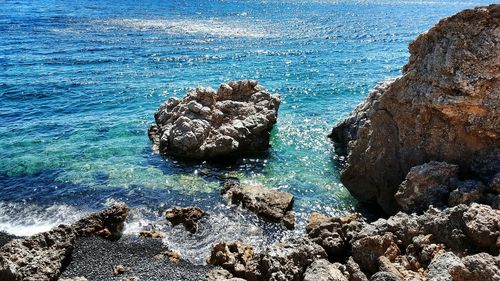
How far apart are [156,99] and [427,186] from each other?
29.1m

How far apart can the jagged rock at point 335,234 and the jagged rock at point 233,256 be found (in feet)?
9.23

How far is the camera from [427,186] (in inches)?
714

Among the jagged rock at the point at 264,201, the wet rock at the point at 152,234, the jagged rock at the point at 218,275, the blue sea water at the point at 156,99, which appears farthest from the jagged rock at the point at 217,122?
the jagged rock at the point at 218,275

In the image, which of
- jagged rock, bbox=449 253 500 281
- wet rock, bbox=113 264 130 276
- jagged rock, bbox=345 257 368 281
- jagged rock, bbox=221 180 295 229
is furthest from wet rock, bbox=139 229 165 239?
jagged rock, bbox=449 253 500 281

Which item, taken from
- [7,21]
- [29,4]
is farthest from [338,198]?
[29,4]

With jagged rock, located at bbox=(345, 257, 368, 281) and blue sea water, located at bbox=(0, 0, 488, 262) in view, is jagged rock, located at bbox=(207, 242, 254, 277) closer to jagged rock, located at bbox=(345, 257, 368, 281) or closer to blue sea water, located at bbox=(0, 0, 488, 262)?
blue sea water, located at bbox=(0, 0, 488, 262)

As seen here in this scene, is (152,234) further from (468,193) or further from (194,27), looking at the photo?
(194,27)

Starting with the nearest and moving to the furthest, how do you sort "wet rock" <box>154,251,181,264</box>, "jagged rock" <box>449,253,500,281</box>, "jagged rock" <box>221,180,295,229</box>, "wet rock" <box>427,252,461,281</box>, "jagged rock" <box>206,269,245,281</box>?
1. "jagged rock" <box>449,253,500,281</box>
2. "wet rock" <box>427,252,461,281</box>
3. "jagged rock" <box>206,269,245,281</box>
4. "wet rock" <box>154,251,181,264</box>
5. "jagged rock" <box>221,180,295,229</box>

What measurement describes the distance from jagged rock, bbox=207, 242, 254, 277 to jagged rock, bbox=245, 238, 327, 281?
801 millimetres

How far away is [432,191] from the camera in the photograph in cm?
1805

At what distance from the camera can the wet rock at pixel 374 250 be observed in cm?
1478

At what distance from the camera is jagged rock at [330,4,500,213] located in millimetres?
17953

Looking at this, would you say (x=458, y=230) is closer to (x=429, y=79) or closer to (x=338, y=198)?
(x=429, y=79)

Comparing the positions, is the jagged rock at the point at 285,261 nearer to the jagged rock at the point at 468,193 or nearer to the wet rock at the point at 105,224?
the jagged rock at the point at 468,193
